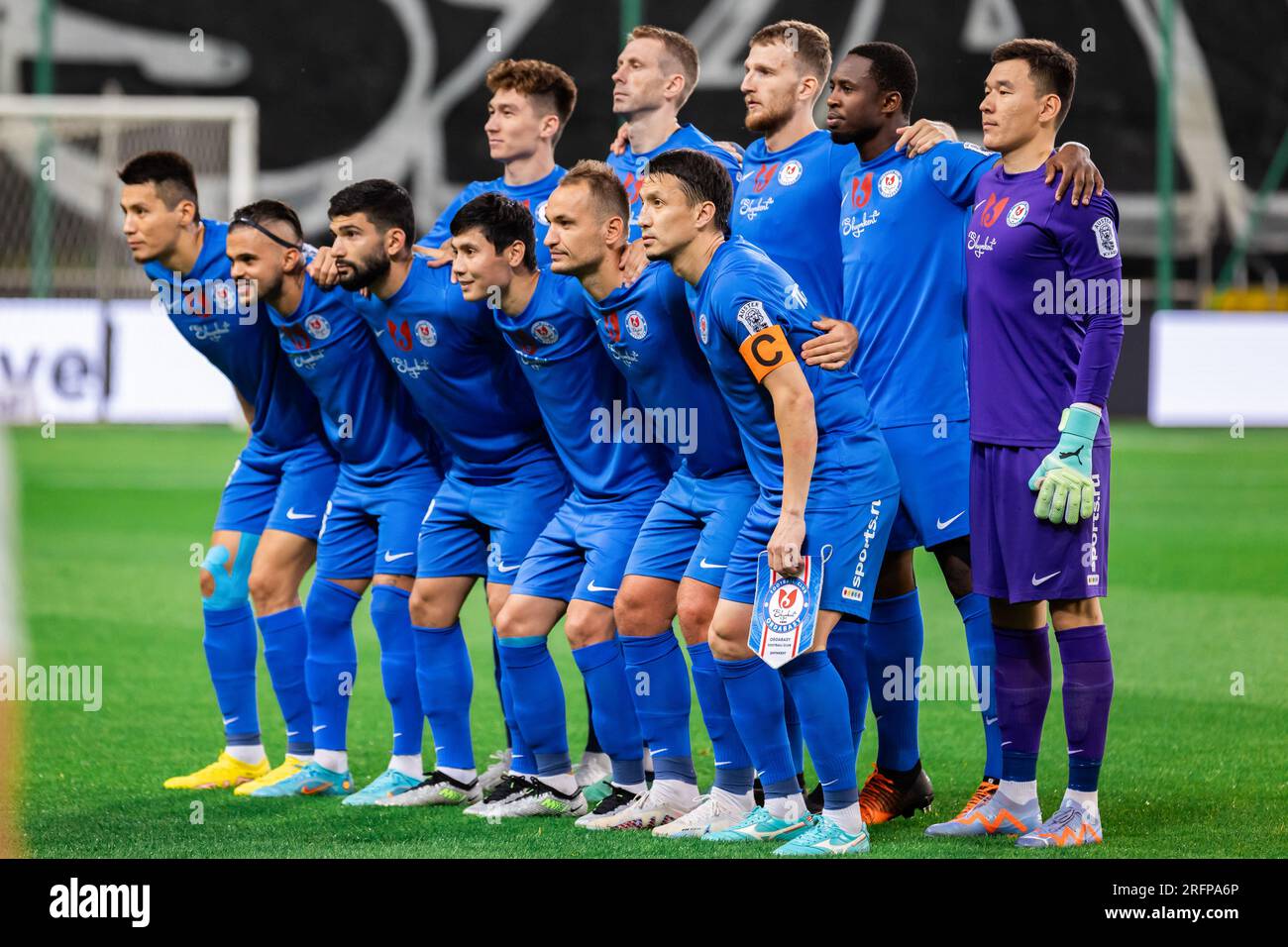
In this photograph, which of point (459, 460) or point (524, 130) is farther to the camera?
point (524, 130)

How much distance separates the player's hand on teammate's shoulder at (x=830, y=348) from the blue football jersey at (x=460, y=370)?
133 cm

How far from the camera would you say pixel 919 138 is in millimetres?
5434

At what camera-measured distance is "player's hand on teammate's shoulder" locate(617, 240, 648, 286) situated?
5312 mm

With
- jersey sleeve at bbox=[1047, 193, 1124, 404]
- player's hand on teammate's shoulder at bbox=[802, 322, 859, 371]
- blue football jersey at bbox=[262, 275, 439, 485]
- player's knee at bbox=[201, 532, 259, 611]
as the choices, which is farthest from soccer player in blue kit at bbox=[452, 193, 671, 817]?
jersey sleeve at bbox=[1047, 193, 1124, 404]

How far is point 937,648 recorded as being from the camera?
8.79m

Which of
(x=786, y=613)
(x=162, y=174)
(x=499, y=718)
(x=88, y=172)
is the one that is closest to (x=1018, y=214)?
(x=786, y=613)

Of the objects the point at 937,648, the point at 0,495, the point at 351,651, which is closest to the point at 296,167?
the point at 0,495

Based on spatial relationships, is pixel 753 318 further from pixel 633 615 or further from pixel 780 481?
pixel 633 615

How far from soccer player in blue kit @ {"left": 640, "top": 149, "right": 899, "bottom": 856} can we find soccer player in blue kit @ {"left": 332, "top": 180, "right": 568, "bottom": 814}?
1.01m

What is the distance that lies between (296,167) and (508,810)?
19.8 metres

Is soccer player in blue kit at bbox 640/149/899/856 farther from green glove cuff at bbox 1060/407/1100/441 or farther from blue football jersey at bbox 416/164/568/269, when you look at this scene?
blue football jersey at bbox 416/164/568/269

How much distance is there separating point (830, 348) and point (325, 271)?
6.08ft
